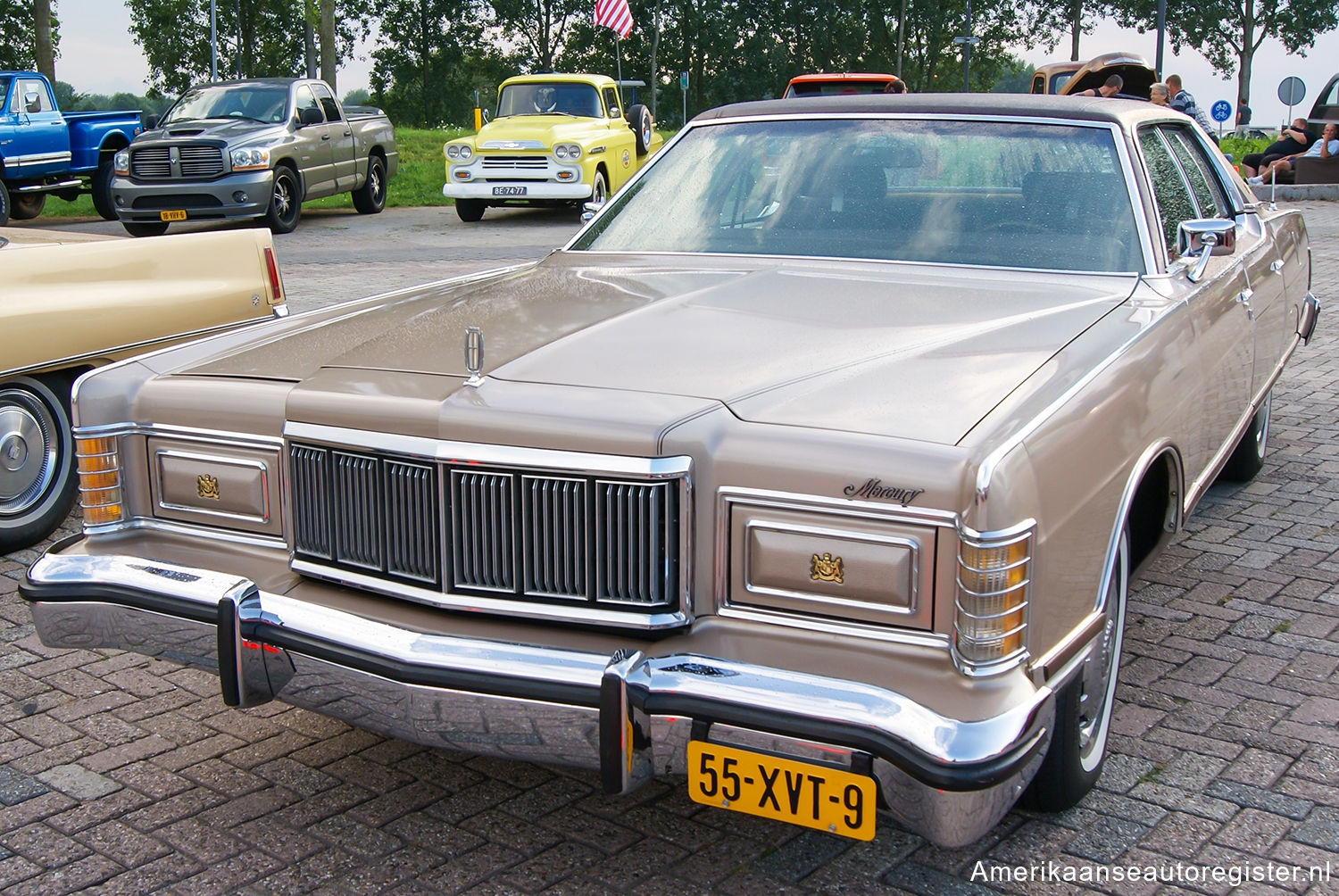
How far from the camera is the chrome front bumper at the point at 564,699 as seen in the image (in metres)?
2.19

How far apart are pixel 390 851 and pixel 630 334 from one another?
50.7 inches

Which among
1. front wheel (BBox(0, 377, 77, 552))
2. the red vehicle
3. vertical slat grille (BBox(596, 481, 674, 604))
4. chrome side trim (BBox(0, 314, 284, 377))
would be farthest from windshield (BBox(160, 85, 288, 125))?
vertical slat grille (BBox(596, 481, 674, 604))

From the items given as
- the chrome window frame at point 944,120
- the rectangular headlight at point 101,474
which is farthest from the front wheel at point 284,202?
the rectangular headlight at point 101,474

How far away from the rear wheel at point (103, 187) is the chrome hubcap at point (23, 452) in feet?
44.7

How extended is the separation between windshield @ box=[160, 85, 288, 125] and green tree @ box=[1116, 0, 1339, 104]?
53709 millimetres

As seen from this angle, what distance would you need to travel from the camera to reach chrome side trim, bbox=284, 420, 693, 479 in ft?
7.83

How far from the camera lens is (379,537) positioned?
2.67 meters

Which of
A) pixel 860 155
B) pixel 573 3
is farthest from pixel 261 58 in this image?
pixel 860 155

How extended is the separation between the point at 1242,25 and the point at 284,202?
59227 millimetres

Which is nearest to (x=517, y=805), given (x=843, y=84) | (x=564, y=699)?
(x=564, y=699)

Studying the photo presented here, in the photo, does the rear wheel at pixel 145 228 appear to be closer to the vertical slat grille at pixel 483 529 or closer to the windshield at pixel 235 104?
the windshield at pixel 235 104

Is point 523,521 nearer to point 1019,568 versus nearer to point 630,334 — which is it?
point 630,334

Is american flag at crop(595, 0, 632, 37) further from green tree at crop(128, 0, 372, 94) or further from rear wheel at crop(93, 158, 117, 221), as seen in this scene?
green tree at crop(128, 0, 372, 94)

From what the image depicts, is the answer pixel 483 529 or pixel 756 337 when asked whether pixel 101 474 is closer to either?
pixel 483 529
